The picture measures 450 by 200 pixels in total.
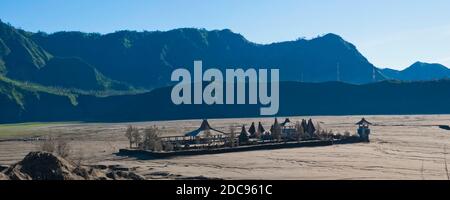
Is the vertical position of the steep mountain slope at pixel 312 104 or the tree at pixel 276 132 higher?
the steep mountain slope at pixel 312 104

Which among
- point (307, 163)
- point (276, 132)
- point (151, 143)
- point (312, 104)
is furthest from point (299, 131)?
point (312, 104)

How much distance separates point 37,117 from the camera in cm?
19225

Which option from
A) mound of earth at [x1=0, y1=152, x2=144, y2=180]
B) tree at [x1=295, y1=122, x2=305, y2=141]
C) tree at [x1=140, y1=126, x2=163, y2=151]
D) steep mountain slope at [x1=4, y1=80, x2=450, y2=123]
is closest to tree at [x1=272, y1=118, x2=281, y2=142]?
tree at [x1=295, y1=122, x2=305, y2=141]

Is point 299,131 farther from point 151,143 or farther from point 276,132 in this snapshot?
point 151,143

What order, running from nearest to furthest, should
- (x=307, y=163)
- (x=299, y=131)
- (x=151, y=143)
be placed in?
Answer: (x=307, y=163), (x=151, y=143), (x=299, y=131)

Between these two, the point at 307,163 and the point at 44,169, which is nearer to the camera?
the point at 44,169

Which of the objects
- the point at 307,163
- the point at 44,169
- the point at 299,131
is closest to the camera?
the point at 44,169

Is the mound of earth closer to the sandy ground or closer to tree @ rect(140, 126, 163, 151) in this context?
the sandy ground

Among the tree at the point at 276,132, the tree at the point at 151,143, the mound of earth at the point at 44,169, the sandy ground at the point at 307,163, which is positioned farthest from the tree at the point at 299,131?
the mound of earth at the point at 44,169

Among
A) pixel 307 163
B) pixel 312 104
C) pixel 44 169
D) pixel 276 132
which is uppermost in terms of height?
pixel 312 104

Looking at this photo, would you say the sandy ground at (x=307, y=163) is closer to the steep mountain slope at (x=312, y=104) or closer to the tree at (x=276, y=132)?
the tree at (x=276, y=132)
